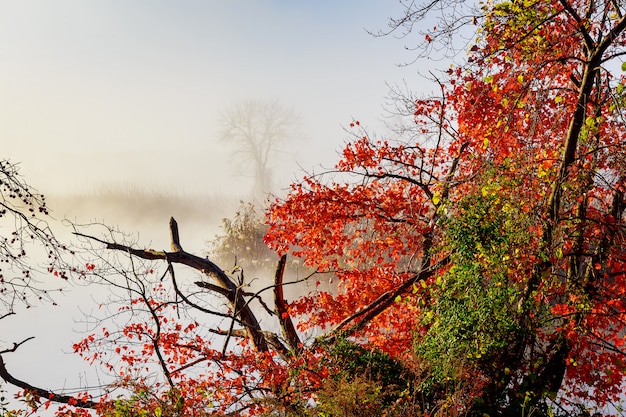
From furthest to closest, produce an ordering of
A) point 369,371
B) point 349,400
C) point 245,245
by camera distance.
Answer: point 245,245, point 369,371, point 349,400

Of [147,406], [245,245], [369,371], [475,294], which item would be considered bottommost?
[369,371]

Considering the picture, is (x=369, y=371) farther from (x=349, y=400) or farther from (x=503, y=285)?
(x=503, y=285)

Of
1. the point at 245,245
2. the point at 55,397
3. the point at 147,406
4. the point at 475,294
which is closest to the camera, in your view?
the point at 147,406

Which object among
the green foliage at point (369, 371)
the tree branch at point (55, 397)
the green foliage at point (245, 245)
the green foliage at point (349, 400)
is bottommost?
the green foliage at point (349, 400)

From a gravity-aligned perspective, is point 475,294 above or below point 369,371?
above

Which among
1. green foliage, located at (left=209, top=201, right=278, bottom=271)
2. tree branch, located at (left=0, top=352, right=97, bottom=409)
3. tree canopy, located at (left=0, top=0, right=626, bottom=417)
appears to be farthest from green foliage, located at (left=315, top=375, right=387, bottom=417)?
green foliage, located at (left=209, top=201, right=278, bottom=271)

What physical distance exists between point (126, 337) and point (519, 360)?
23.6 feet

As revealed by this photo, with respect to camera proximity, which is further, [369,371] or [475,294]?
[369,371]

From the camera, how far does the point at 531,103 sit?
8227 millimetres

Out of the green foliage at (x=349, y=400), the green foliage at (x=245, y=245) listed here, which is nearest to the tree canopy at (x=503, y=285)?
the green foliage at (x=349, y=400)

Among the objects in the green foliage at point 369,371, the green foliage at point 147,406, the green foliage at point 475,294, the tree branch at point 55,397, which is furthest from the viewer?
the tree branch at point 55,397

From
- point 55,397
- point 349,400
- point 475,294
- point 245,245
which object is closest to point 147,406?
point 349,400

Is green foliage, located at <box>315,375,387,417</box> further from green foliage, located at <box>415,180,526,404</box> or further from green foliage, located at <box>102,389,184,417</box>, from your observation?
green foliage, located at <box>102,389,184,417</box>

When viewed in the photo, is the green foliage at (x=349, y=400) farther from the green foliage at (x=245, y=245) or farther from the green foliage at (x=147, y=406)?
the green foliage at (x=245, y=245)
